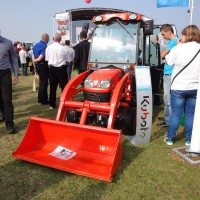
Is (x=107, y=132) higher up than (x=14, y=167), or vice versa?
(x=107, y=132)

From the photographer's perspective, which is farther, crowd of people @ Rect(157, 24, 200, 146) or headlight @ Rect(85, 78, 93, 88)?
headlight @ Rect(85, 78, 93, 88)

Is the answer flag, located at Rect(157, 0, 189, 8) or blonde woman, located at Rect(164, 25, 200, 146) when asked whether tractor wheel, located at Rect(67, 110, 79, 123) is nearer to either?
blonde woman, located at Rect(164, 25, 200, 146)

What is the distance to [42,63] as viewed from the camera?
6.01 m

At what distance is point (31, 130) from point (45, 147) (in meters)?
0.33

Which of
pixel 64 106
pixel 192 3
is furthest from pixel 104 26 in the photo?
pixel 192 3

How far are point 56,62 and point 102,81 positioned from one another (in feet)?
7.48

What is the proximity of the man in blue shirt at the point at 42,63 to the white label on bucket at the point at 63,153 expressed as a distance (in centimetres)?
324

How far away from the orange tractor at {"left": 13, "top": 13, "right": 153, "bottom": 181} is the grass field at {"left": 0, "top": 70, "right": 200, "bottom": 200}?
0.45 feet

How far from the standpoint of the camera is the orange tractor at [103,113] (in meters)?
2.92

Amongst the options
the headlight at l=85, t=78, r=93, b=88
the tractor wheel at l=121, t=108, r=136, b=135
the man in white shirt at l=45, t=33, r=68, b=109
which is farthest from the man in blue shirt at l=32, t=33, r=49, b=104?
the tractor wheel at l=121, t=108, r=136, b=135

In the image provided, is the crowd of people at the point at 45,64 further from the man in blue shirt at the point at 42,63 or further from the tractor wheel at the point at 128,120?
the tractor wheel at the point at 128,120

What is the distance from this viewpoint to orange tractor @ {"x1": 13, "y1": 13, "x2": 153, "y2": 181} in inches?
115

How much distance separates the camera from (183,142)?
3818mm

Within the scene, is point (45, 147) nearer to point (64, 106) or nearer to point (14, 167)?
point (14, 167)
